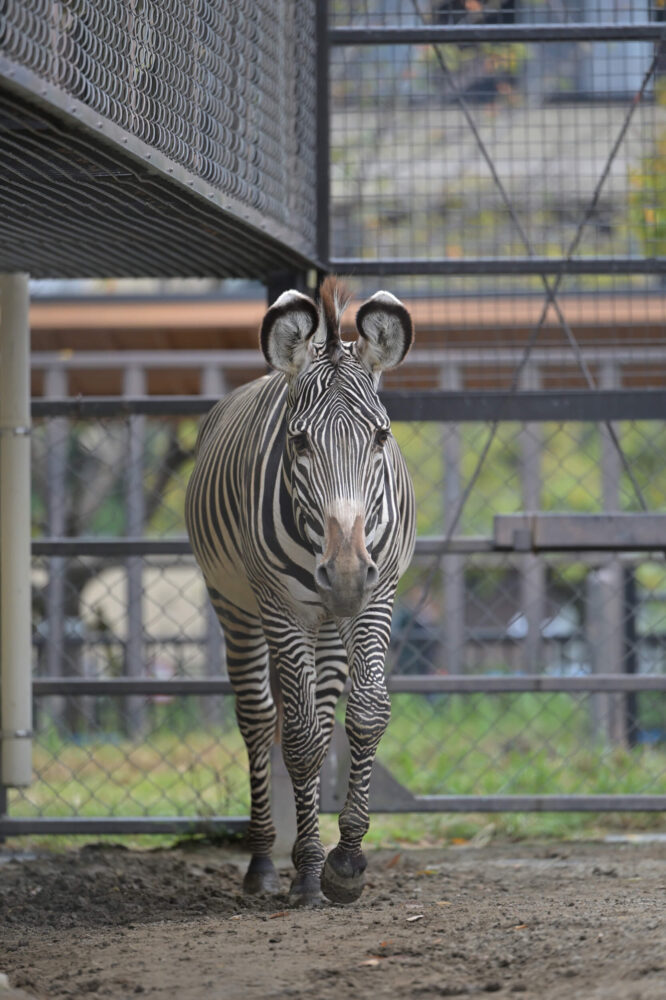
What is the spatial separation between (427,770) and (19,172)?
15.7 ft

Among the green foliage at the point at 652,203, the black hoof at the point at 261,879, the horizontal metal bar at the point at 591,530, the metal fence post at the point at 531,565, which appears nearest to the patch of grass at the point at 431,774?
the metal fence post at the point at 531,565

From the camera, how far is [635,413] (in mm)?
5828

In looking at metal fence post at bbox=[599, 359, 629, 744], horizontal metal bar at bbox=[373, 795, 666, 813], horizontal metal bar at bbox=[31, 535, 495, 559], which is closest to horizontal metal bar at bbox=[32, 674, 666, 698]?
horizontal metal bar at bbox=[373, 795, 666, 813]

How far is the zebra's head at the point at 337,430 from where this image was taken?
13.1 ft

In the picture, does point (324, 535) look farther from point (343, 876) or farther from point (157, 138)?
point (157, 138)

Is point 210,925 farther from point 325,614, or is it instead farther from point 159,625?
point 159,625

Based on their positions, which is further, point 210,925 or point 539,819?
point 539,819

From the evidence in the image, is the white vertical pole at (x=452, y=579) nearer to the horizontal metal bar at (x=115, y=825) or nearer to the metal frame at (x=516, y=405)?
the metal frame at (x=516, y=405)

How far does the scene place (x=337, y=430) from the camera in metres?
4.23

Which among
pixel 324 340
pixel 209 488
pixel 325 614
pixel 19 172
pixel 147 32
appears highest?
pixel 147 32

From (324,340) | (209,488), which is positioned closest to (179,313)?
(209,488)

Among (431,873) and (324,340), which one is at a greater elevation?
(324,340)

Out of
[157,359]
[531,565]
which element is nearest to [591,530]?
[531,565]

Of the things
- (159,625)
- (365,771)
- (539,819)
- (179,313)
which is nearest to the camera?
(365,771)
